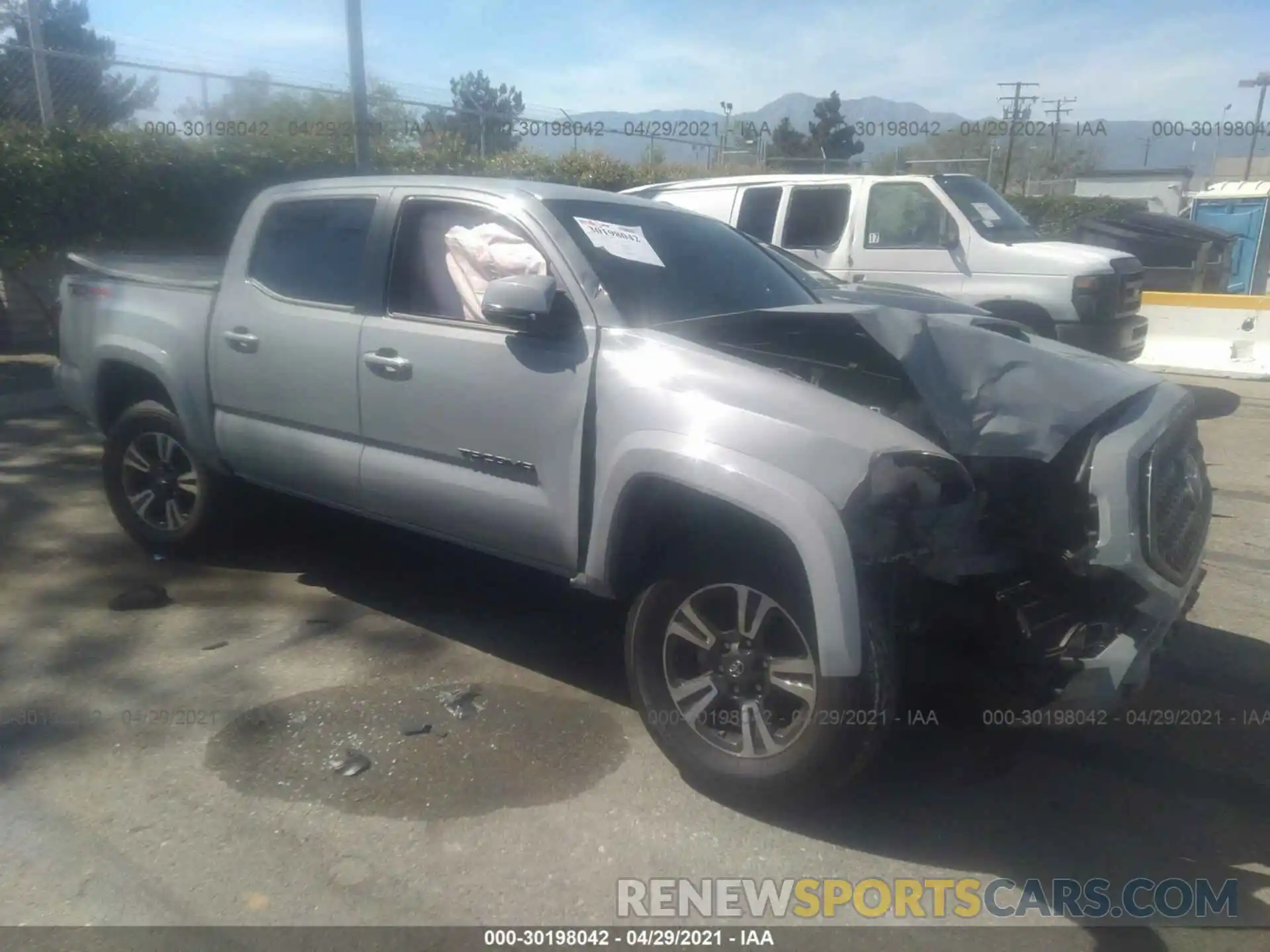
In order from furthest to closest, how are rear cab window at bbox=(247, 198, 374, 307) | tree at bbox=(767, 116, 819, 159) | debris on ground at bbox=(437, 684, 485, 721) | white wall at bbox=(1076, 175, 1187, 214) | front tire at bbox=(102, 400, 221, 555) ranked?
tree at bbox=(767, 116, 819, 159)
white wall at bbox=(1076, 175, 1187, 214)
front tire at bbox=(102, 400, 221, 555)
rear cab window at bbox=(247, 198, 374, 307)
debris on ground at bbox=(437, 684, 485, 721)

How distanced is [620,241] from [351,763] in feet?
6.92

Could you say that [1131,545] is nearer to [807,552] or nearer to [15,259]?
[807,552]

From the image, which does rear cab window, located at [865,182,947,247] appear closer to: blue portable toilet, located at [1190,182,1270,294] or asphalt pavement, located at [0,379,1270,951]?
asphalt pavement, located at [0,379,1270,951]

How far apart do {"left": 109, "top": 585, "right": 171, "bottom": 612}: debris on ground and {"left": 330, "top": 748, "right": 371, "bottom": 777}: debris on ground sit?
1.70 metres

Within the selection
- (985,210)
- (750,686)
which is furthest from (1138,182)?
(750,686)

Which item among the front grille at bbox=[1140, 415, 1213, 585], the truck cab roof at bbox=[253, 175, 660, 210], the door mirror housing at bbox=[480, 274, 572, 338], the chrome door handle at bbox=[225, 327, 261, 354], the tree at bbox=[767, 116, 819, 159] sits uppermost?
the tree at bbox=[767, 116, 819, 159]

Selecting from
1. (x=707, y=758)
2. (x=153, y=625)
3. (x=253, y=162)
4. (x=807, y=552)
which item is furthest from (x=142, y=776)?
(x=253, y=162)

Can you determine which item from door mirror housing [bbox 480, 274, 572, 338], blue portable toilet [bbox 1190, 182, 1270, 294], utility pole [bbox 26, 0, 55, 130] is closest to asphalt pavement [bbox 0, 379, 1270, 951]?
door mirror housing [bbox 480, 274, 572, 338]

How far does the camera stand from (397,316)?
410 centimetres

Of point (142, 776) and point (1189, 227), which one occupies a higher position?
point (1189, 227)

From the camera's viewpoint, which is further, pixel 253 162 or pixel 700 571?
pixel 253 162

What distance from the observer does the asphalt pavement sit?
9.13 ft

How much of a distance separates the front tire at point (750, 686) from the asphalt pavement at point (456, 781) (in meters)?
0.20

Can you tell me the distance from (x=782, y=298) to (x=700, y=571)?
1.65 m
